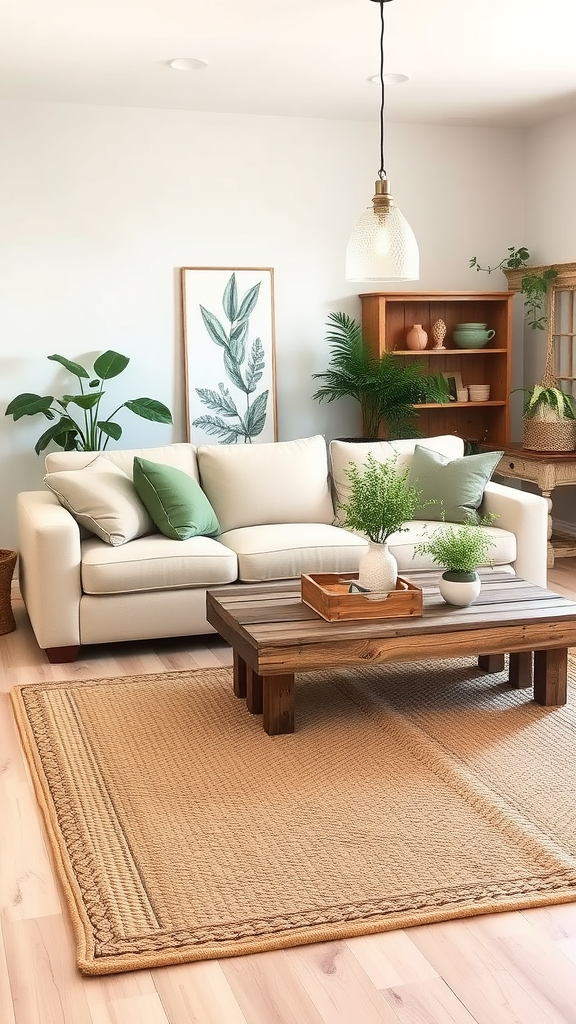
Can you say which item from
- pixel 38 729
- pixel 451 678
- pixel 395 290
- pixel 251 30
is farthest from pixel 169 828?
pixel 395 290

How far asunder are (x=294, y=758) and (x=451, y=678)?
3.22ft

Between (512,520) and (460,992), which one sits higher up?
(512,520)

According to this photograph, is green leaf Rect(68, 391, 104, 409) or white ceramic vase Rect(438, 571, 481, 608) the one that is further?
green leaf Rect(68, 391, 104, 409)

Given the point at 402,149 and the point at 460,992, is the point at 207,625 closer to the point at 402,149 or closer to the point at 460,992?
the point at 460,992

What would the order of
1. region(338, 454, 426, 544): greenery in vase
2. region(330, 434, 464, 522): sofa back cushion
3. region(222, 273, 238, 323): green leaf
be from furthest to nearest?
region(222, 273, 238, 323): green leaf → region(330, 434, 464, 522): sofa back cushion → region(338, 454, 426, 544): greenery in vase

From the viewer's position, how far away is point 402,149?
6410 millimetres

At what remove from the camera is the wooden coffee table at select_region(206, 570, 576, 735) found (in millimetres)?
3381

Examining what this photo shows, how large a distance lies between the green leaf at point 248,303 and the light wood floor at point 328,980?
4.14 meters

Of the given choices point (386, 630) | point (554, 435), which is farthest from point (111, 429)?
point (386, 630)

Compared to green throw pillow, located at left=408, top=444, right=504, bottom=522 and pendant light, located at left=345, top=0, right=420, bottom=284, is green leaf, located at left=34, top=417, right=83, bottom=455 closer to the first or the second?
green throw pillow, located at left=408, top=444, right=504, bottom=522

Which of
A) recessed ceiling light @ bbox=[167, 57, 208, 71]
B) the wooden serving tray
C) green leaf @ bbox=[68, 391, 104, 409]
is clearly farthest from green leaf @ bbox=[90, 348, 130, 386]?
the wooden serving tray

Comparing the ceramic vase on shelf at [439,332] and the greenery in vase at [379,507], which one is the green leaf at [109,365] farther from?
the greenery in vase at [379,507]

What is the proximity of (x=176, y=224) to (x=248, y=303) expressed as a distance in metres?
0.60

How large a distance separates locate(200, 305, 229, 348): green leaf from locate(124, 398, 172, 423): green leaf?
0.60 metres
